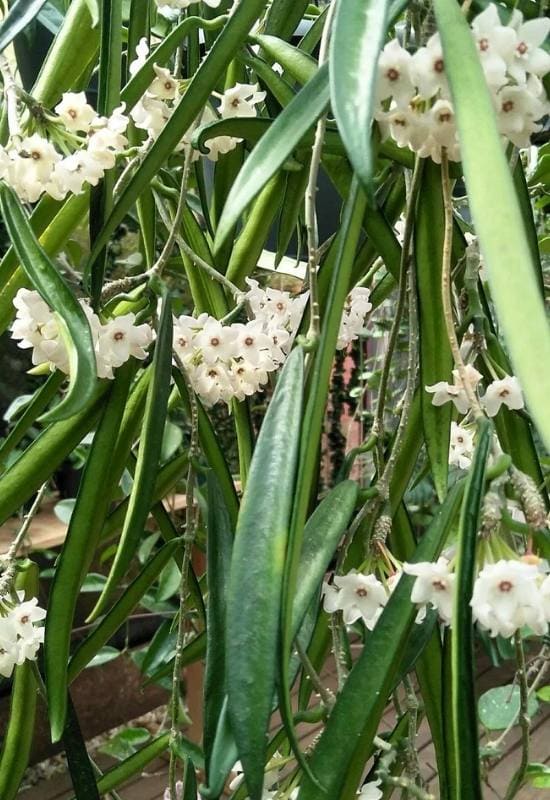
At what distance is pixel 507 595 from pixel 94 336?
0.89ft

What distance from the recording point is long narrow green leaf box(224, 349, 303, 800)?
29cm

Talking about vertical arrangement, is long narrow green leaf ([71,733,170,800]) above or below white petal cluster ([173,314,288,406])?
below

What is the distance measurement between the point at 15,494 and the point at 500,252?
0.34 metres

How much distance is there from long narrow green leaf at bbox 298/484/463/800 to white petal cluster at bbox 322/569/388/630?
28mm

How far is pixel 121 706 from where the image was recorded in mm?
1984

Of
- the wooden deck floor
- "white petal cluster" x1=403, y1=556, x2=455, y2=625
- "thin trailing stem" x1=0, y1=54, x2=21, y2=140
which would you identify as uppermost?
"thin trailing stem" x1=0, y1=54, x2=21, y2=140

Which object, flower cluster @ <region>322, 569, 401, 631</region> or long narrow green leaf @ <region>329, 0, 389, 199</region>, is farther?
flower cluster @ <region>322, 569, 401, 631</region>

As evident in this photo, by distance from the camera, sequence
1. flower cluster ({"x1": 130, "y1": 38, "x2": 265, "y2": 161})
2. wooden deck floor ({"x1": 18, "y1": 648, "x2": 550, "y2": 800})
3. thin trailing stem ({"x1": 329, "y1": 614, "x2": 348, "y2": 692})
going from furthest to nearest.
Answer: wooden deck floor ({"x1": 18, "y1": 648, "x2": 550, "y2": 800}) → flower cluster ({"x1": 130, "y1": 38, "x2": 265, "y2": 161}) → thin trailing stem ({"x1": 329, "y1": 614, "x2": 348, "y2": 692})

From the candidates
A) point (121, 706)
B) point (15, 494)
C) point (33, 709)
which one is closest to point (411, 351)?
point (15, 494)

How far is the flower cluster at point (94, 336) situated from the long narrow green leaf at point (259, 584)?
0.16 meters

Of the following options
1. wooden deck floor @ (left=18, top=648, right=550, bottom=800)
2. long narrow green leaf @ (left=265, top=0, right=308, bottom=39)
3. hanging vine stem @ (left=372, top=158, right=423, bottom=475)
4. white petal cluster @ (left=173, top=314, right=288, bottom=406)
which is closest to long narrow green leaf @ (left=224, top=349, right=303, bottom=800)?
hanging vine stem @ (left=372, top=158, right=423, bottom=475)

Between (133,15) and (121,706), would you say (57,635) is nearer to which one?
(133,15)

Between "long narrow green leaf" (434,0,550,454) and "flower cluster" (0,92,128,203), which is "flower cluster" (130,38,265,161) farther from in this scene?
"long narrow green leaf" (434,0,550,454)

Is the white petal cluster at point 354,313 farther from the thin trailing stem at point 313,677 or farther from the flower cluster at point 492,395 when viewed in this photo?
the thin trailing stem at point 313,677
